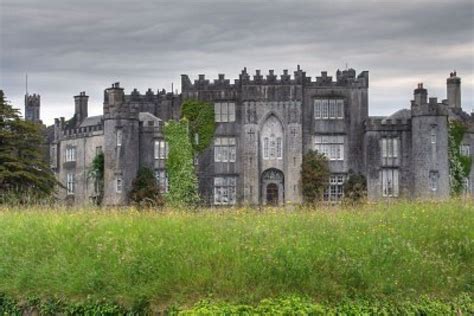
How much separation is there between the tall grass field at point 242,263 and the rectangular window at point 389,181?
154ft

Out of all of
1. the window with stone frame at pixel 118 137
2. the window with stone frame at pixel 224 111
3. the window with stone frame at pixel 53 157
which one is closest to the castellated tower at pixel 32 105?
the window with stone frame at pixel 53 157

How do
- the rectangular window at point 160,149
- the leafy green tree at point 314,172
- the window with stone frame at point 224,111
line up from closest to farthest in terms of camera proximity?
the leafy green tree at point 314,172 → the rectangular window at point 160,149 → the window with stone frame at point 224,111

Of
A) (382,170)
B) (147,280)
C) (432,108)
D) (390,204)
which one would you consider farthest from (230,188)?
(147,280)

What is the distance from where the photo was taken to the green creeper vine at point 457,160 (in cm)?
6721

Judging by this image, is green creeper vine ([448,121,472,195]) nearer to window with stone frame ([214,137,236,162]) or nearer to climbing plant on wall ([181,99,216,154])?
window with stone frame ([214,137,236,162])

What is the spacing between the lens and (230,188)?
2638 inches

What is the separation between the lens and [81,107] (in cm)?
8119

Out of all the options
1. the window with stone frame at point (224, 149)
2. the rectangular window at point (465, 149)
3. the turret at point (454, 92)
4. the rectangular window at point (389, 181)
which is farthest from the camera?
the turret at point (454, 92)

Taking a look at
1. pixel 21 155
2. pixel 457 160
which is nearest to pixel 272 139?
pixel 457 160

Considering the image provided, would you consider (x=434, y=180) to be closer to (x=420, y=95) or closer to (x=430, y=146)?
(x=430, y=146)

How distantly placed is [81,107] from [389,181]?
32.6m

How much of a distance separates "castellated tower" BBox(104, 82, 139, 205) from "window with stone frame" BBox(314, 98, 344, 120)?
1518cm

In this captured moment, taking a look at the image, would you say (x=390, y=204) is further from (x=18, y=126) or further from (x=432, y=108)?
(x=432, y=108)

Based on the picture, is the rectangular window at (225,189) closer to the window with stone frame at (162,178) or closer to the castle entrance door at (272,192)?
the castle entrance door at (272,192)
